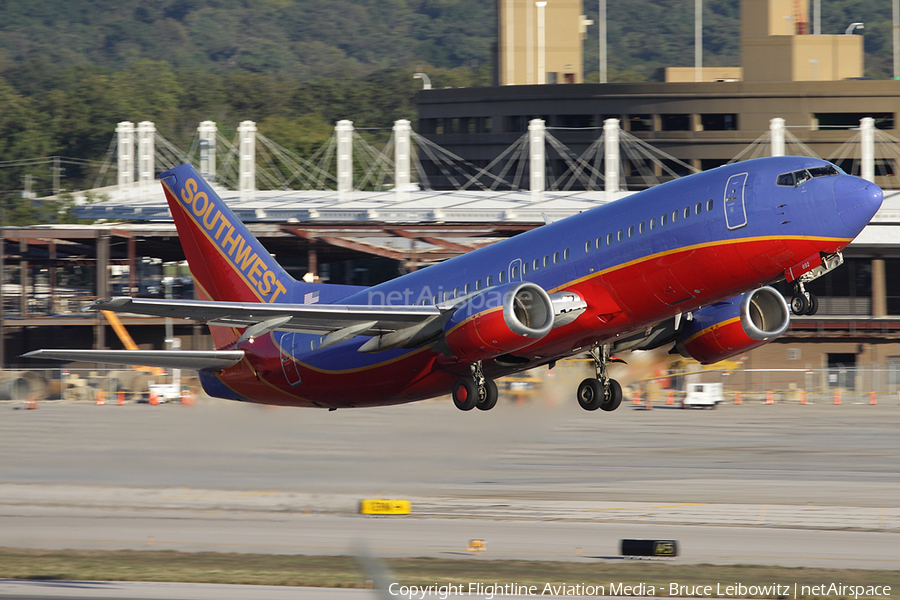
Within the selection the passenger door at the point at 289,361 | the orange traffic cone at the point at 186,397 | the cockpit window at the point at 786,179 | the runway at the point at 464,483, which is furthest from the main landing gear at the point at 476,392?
the orange traffic cone at the point at 186,397

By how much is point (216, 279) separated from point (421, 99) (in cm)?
7087

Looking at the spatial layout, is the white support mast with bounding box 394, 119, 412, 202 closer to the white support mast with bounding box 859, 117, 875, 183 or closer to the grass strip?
the white support mast with bounding box 859, 117, 875, 183

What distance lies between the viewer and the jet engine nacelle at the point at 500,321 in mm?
28141

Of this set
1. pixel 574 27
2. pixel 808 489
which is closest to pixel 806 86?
pixel 574 27

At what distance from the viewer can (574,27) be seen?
121 metres

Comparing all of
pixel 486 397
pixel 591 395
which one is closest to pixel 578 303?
pixel 486 397

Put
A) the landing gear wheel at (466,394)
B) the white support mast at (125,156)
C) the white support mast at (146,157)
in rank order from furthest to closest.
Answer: the white support mast at (125,156) < the white support mast at (146,157) < the landing gear wheel at (466,394)

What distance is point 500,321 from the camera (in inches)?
1109

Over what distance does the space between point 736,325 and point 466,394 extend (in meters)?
7.82

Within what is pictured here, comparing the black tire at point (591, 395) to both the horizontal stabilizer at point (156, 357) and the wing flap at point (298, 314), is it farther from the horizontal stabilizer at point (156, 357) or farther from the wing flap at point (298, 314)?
the horizontal stabilizer at point (156, 357)

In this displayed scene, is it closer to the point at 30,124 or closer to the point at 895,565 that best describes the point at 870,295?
the point at 895,565

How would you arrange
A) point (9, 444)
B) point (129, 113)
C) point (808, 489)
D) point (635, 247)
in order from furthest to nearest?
1. point (129, 113)
2. point (9, 444)
3. point (808, 489)
4. point (635, 247)

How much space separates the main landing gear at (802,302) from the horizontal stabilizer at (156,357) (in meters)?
18.1

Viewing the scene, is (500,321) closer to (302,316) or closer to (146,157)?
(302,316)
